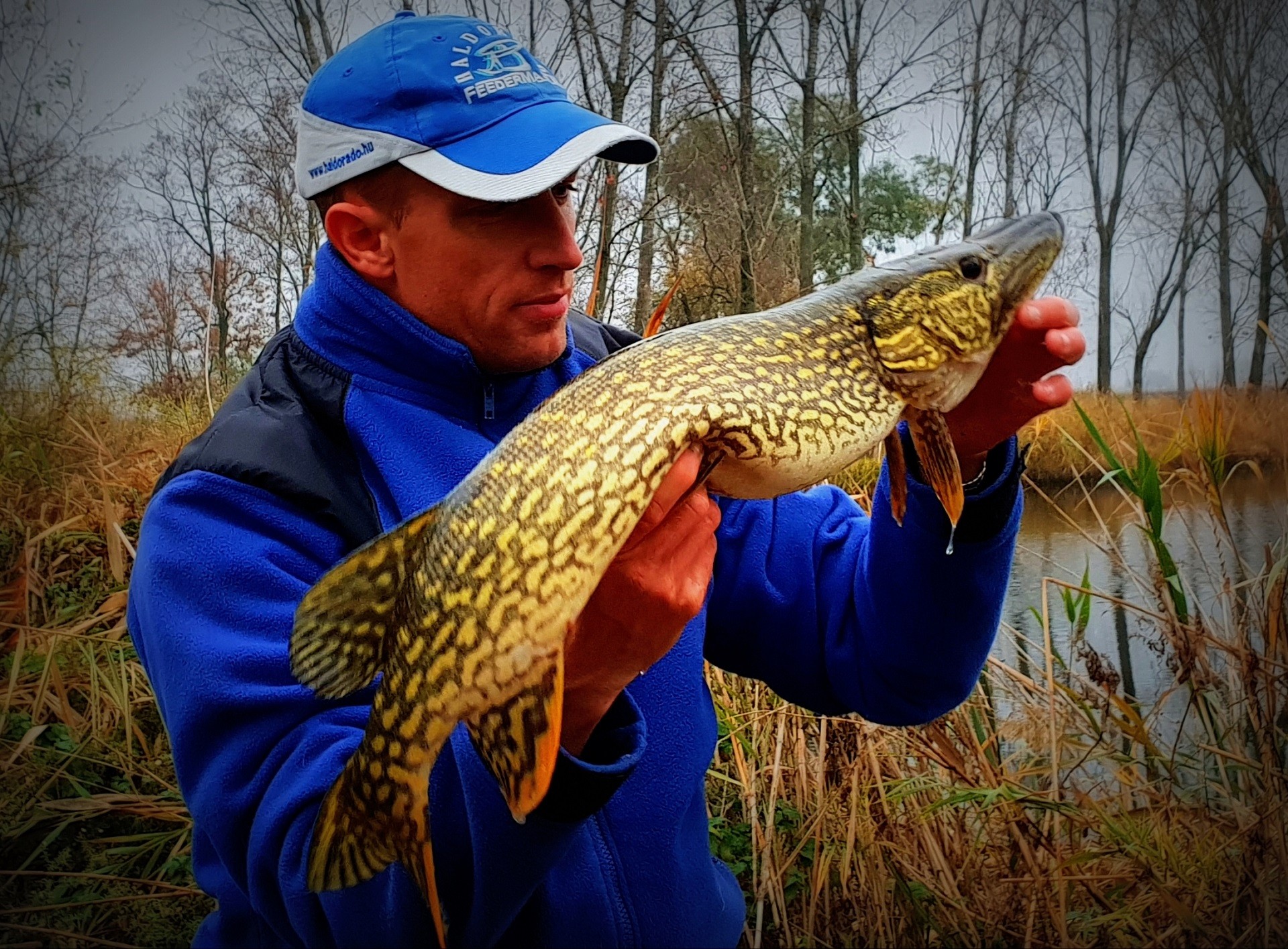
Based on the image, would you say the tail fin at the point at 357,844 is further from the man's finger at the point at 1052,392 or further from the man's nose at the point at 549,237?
the man's finger at the point at 1052,392

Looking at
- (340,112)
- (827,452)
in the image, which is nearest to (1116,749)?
(827,452)

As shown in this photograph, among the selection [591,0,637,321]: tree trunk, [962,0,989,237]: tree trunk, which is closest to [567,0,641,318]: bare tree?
[591,0,637,321]: tree trunk

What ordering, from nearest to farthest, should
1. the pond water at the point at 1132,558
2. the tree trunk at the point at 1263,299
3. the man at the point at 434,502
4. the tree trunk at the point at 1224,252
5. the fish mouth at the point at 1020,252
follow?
the man at the point at 434,502, the fish mouth at the point at 1020,252, the pond water at the point at 1132,558, the tree trunk at the point at 1263,299, the tree trunk at the point at 1224,252

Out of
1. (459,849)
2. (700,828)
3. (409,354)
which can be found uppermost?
(409,354)

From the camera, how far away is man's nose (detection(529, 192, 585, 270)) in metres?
1.18

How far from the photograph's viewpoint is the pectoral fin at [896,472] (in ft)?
3.81

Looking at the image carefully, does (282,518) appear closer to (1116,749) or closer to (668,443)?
(668,443)

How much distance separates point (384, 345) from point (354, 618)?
0.49m

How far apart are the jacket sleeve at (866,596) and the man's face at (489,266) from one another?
48 centimetres

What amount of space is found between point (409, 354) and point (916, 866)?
5.49 feet

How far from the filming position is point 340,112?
121 cm

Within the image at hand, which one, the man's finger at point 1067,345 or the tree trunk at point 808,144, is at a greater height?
the tree trunk at point 808,144

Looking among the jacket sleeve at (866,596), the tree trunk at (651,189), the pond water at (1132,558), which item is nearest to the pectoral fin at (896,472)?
the jacket sleeve at (866,596)

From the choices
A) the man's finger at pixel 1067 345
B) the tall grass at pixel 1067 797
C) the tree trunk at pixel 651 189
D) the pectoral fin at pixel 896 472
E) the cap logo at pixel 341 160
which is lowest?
the tall grass at pixel 1067 797
